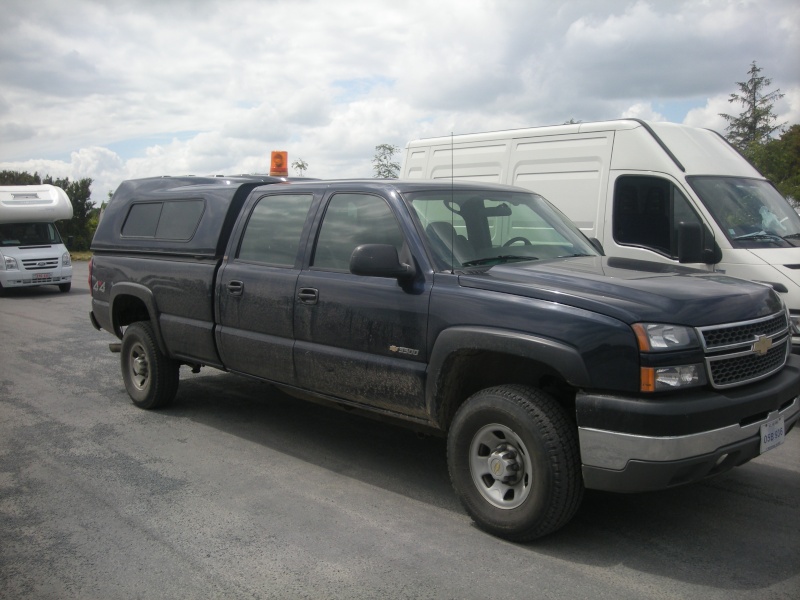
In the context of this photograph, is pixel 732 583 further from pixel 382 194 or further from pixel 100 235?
pixel 100 235

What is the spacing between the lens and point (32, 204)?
58.2ft

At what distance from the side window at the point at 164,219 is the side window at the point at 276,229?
0.74 meters

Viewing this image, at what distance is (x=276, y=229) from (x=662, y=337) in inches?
117

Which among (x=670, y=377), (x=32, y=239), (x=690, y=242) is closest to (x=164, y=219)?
(x=690, y=242)

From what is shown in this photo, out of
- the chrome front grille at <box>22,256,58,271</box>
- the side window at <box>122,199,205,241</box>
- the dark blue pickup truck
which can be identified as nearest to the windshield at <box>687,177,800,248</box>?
the dark blue pickup truck

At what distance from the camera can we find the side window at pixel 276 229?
17.7 ft

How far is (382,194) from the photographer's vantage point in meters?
4.94

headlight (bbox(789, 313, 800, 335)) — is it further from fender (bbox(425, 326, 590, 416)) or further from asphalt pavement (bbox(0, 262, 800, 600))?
fender (bbox(425, 326, 590, 416))

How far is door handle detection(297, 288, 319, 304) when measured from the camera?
5.06 meters

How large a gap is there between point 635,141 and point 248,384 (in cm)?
466

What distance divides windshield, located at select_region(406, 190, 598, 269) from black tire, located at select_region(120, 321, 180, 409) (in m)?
3.09

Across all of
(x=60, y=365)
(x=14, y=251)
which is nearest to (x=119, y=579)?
(x=60, y=365)

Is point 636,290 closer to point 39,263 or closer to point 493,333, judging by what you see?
point 493,333

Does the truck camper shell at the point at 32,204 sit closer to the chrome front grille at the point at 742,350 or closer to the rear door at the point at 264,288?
the rear door at the point at 264,288
